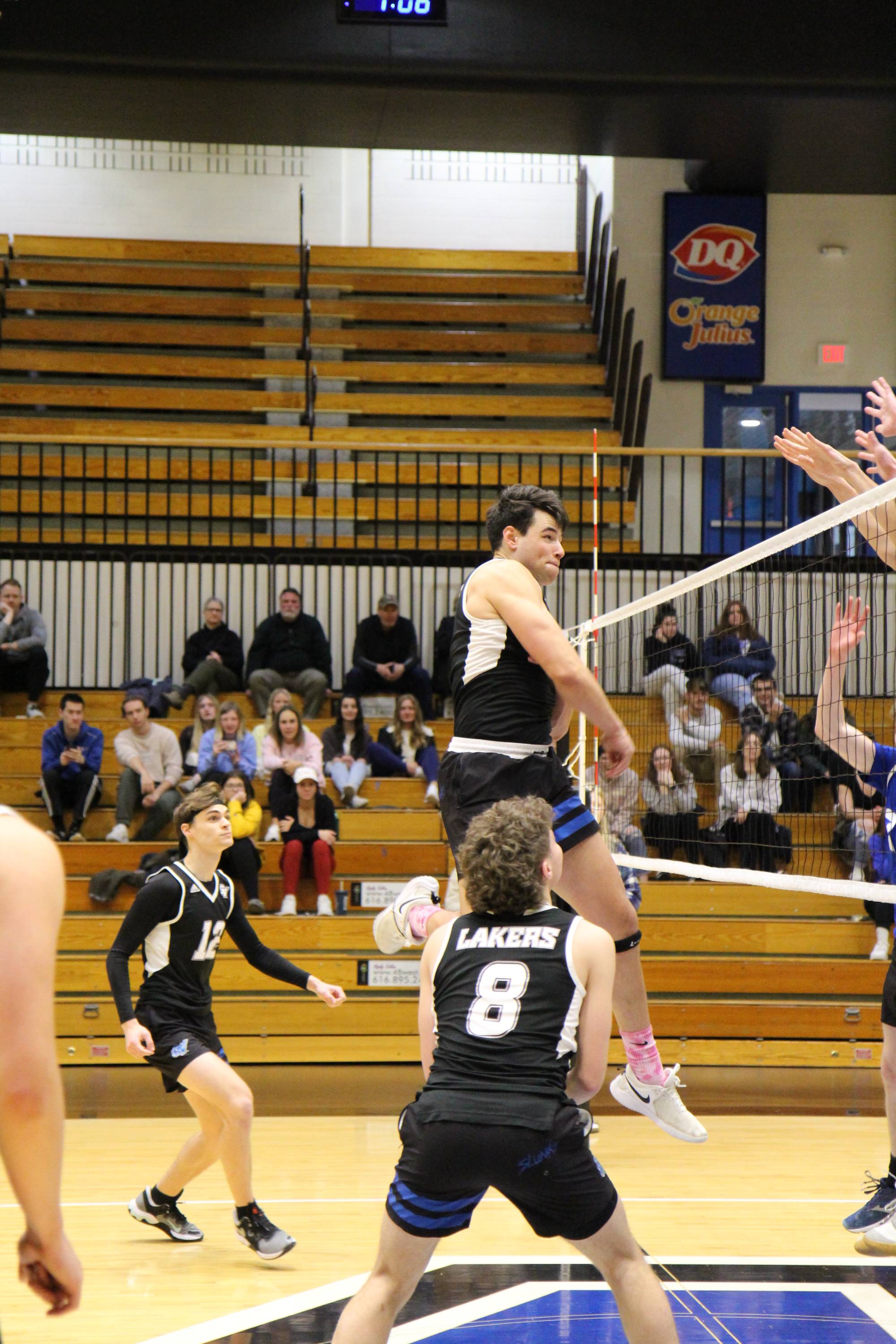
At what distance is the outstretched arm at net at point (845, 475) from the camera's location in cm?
428

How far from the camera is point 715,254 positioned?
15.0m

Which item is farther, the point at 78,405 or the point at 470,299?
the point at 470,299

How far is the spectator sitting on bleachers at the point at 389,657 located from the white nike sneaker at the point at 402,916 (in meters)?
6.88

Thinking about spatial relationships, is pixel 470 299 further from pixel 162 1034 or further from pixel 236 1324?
pixel 236 1324

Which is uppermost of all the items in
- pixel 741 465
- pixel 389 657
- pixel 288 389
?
pixel 288 389

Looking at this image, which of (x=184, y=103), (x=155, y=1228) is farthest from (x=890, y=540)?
(x=184, y=103)

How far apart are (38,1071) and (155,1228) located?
154 inches

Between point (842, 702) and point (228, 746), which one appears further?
point (228, 746)

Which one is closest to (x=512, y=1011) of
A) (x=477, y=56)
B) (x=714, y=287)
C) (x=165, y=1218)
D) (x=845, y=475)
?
(x=845, y=475)

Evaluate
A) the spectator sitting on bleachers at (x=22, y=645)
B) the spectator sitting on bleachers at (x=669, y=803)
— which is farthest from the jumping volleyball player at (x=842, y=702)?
the spectator sitting on bleachers at (x=22, y=645)

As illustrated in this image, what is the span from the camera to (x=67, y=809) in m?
→ 9.96

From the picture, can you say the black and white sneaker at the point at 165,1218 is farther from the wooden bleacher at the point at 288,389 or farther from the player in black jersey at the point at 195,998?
the wooden bleacher at the point at 288,389

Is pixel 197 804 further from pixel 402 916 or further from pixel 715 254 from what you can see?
pixel 715 254

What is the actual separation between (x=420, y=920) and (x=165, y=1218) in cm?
175
